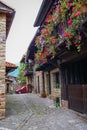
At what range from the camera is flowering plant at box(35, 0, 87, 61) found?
591cm

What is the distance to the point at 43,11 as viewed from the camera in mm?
12141

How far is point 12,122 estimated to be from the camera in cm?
800

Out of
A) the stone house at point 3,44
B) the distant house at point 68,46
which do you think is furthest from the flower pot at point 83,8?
the stone house at point 3,44

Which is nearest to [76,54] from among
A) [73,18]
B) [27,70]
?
[73,18]

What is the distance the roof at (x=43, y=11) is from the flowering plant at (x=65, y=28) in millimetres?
1616

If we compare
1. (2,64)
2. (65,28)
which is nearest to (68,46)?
(65,28)

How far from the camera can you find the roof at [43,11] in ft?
35.1

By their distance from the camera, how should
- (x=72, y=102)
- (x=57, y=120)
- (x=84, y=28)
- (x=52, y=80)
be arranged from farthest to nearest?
1. (x=52, y=80)
2. (x=72, y=102)
3. (x=57, y=120)
4. (x=84, y=28)

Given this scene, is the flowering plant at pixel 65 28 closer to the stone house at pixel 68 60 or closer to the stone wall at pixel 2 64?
the stone house at pixel 68 60

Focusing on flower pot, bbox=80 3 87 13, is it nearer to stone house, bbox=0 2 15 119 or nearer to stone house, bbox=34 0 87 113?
stone house, bbox=34 0 87 113

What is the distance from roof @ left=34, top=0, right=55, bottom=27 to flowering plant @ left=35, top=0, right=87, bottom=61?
162 cm

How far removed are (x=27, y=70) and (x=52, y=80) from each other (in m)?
11.0

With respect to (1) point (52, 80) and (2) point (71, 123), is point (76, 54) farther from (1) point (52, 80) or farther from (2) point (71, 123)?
(1) point (52, 80)

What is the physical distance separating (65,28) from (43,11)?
5.21 meters
